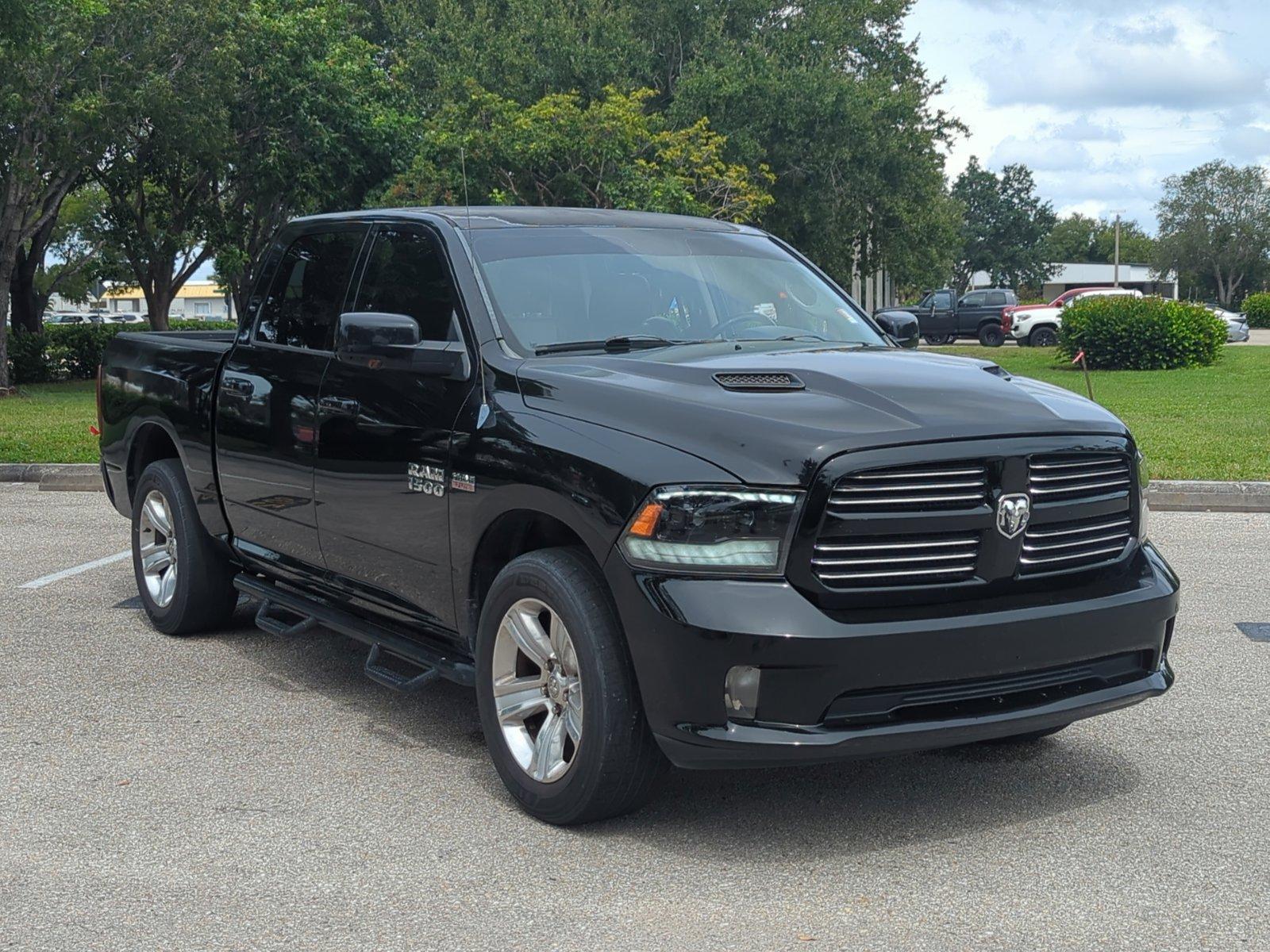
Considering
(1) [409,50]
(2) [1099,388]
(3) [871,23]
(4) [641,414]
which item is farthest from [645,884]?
(3) [871,23]

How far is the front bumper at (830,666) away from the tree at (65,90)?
20.6 meters

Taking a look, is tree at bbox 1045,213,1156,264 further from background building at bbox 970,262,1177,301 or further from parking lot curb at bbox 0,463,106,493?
parking lot curb at bbox 0,463,106,493

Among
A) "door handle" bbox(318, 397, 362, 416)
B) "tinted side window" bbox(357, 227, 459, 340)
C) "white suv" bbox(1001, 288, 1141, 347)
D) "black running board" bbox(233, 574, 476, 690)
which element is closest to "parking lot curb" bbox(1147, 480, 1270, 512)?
"black running board" bbox(233, 574, 476, 690)

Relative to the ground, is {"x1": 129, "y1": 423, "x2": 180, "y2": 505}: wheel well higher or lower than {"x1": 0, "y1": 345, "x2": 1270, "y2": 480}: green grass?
higher

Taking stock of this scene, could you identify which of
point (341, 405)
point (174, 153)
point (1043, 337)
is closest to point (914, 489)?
point (341, 405)

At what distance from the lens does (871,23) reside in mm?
47312

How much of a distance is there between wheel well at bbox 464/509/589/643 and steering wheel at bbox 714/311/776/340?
1122 mm

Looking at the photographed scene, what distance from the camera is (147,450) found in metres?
7.55

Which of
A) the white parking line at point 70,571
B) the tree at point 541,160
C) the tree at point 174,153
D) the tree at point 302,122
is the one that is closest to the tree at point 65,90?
the tree at point 174,153

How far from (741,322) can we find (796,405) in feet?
4.34

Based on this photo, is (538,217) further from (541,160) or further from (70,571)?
(541,160)

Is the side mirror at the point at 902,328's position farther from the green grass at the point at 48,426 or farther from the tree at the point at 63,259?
the tree at the point at 63,259

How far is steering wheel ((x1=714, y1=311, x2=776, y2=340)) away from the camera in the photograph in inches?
213

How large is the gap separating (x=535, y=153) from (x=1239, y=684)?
25541 mm
